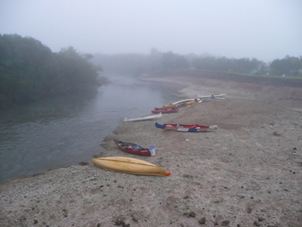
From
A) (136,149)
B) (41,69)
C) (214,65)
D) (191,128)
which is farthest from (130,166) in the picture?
(214,65)

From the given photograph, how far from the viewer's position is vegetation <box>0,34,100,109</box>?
34.7 m

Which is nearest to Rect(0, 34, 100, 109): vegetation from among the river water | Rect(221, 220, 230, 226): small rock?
the river water

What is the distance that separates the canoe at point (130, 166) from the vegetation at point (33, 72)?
28775 mm

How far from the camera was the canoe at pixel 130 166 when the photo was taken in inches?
439

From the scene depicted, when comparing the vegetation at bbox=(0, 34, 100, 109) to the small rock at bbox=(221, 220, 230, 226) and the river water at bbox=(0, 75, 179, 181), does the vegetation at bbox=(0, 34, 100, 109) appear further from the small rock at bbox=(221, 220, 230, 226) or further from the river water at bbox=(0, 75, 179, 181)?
the small rock at bbox=(221, 220, 230, 226)

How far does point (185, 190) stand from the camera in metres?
9.60

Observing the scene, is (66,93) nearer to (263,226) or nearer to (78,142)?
(78,142)

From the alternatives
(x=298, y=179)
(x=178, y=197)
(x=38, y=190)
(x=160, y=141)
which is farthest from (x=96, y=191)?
(x=298, y=179)

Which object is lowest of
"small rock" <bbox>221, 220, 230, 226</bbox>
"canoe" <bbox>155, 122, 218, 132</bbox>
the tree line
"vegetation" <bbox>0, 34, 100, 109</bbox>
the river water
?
the river water

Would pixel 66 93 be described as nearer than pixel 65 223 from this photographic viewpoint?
No

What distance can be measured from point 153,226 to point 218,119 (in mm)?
19255

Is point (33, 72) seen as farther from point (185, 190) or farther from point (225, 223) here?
point (225, 223)

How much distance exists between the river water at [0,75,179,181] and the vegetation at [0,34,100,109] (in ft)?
10.7

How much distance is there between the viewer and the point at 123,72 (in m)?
123
